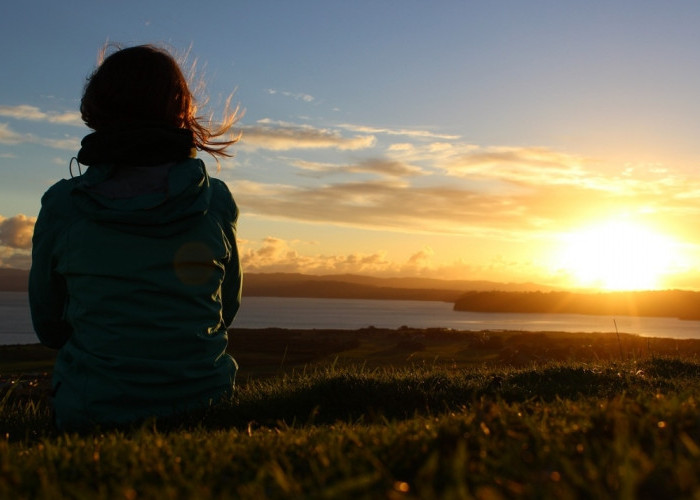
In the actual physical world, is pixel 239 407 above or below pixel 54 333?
below

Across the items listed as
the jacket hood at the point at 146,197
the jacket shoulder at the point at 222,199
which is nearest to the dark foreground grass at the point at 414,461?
the jacket hood at the point at 146,197

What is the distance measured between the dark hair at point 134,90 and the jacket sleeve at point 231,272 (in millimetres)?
680

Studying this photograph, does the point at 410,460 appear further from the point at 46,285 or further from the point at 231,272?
the point at 46,285

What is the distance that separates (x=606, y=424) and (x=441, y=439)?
71cm

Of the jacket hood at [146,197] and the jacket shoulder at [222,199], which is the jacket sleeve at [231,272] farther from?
the jacket hood at [146,197]

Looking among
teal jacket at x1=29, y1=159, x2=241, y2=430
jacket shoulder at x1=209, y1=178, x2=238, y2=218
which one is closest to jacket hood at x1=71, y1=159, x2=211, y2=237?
teal jacket at x1=29, y1=159, x2=241, y2=430

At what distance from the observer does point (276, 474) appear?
2.03 meters

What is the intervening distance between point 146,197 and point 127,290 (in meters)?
0.62

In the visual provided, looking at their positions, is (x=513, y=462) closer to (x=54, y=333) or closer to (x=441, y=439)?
(x=441, y=439)

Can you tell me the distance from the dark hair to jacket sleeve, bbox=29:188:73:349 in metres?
0.73

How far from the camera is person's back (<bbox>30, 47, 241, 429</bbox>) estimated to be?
4219 mm

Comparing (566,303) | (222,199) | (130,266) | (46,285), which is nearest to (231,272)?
(222,199)

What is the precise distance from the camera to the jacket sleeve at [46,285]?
4.34m

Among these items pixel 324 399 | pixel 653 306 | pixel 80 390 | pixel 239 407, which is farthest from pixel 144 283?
pixel 653 306
